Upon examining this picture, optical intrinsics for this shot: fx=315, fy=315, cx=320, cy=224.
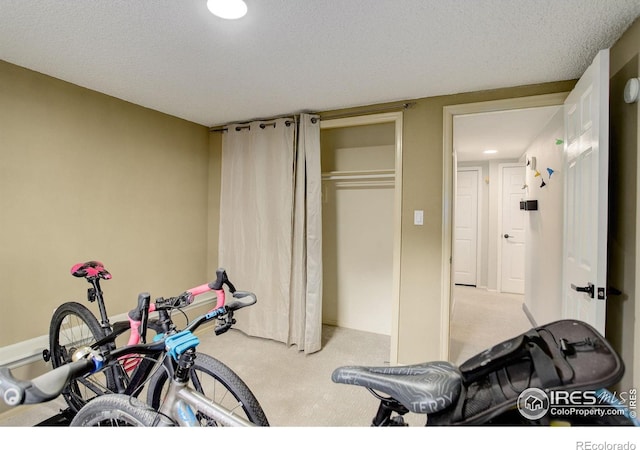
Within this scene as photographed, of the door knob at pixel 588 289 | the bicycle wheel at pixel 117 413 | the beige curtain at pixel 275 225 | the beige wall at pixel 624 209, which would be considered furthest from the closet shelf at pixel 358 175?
the bicycle wheel at pixel 117 413

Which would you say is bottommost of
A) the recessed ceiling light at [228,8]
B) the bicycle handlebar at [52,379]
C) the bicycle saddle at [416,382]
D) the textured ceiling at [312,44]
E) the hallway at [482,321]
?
the hallway at [482,321]

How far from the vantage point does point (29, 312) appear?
2.16 m

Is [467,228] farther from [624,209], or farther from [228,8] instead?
[228,8]

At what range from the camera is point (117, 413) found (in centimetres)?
107

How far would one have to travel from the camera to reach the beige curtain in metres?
2.99

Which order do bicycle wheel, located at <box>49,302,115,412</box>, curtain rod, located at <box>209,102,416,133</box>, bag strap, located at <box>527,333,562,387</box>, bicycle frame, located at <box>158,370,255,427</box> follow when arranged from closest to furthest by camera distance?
bag strap, located at <box>527,333,562,387</box>, bicycle frame, located at <box>158,370,255,427</box>, bicycle wheel, located at <box>49,302,115,412</box>, curtain rod, located at <box>209,102,416,133</box>

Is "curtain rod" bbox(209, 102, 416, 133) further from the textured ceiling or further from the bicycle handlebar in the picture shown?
the bicycle handlebar

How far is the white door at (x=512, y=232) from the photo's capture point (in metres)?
5.21

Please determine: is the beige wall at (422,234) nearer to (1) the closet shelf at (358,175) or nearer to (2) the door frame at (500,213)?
(1) the closet shelf at (358,175)

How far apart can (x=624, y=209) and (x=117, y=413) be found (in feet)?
8.04

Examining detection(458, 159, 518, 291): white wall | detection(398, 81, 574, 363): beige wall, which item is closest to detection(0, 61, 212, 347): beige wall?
detection(398, 81, 574, 363): beige wall

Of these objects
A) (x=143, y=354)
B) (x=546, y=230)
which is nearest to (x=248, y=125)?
(x=143, y=354)

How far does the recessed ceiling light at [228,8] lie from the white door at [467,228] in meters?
5.14

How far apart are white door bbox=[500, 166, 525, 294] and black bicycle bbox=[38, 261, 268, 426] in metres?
5.10
